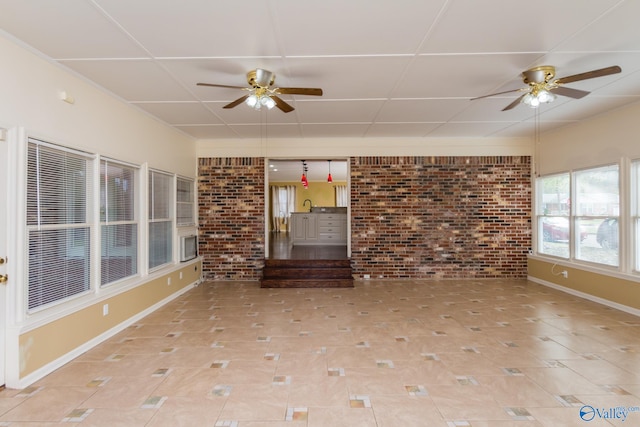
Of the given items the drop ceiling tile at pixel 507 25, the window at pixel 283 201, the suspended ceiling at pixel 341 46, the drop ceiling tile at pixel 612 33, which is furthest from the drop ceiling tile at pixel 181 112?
the window at pixel 283 201

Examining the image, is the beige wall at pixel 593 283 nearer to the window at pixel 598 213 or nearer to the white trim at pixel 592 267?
the white trim at pixel 592 267

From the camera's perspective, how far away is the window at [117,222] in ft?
12.6

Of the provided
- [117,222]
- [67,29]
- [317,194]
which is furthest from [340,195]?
[67,29]

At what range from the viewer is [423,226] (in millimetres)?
6695

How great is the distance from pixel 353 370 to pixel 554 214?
16.9ft

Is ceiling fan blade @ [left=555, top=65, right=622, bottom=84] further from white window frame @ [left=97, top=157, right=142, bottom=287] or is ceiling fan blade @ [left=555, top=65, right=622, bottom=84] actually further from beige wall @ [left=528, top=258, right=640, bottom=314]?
white window frame @ [left=97, top=157, right=142, bottom=287]

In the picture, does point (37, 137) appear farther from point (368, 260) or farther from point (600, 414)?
point (368, 260)

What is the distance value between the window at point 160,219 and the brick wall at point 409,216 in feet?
3.74

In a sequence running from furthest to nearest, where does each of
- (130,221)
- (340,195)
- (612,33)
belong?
(340,195) < (130,221) < (612,33)

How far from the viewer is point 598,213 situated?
5121 millimetres

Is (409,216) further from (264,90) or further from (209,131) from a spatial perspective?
(264,90)

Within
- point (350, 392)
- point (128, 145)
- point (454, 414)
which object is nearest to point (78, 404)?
point (350, 392)

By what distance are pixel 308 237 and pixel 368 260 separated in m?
2.97

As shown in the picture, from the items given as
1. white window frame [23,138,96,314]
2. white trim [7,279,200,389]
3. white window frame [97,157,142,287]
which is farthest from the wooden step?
white window frame [23,138,96,314]
